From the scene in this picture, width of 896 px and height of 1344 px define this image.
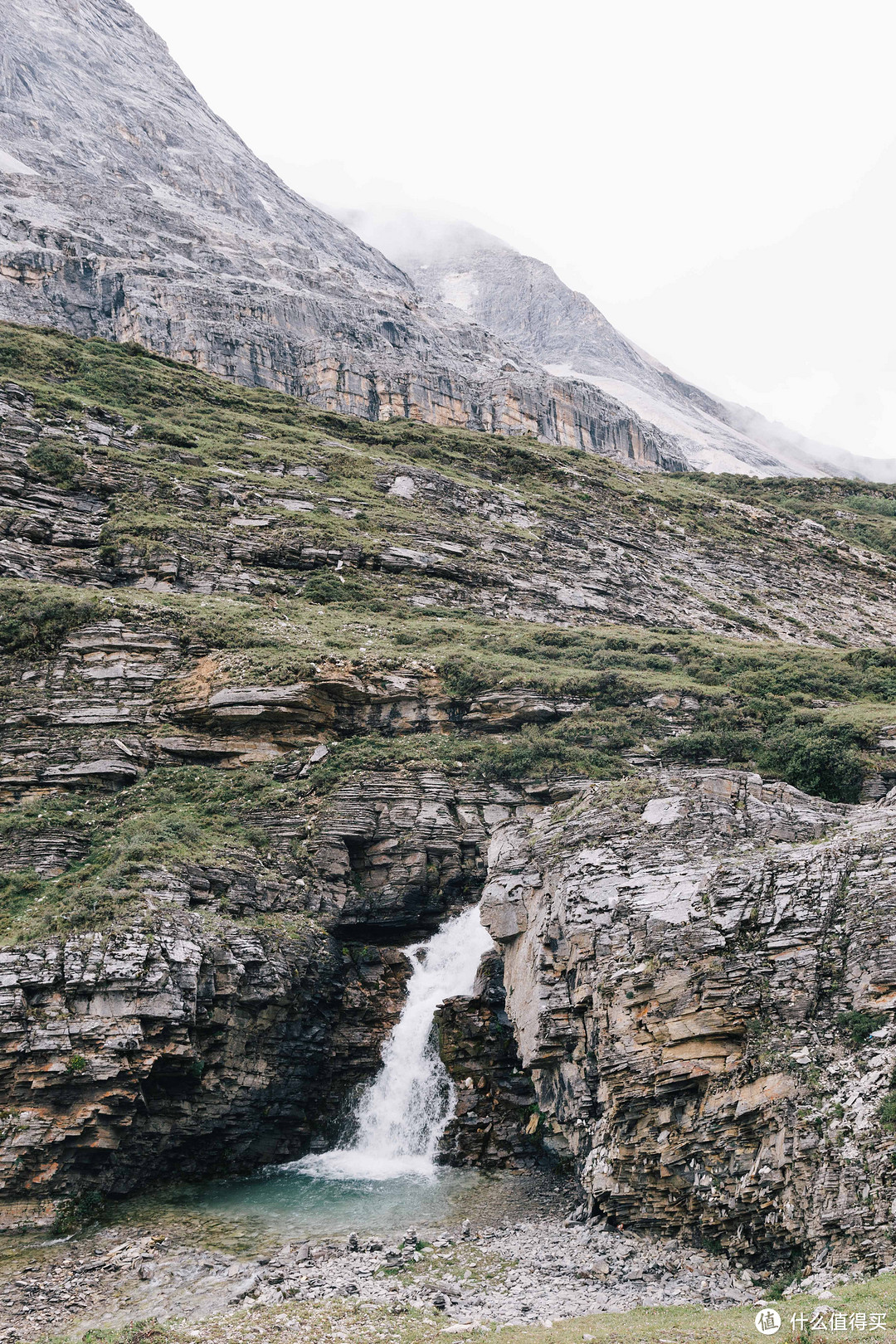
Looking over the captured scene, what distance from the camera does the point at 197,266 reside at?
94.4 m

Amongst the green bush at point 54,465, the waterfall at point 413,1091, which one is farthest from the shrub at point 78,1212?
the green bush at point 54,465

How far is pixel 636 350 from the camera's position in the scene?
624 ft

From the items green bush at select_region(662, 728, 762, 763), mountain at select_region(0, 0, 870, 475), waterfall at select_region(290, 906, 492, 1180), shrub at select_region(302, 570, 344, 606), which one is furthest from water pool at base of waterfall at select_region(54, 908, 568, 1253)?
mountain at select_region(0, 0, 870, 475)

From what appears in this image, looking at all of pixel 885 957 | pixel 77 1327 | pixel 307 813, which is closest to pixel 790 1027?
pixel 885 957

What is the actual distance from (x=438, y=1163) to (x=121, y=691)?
837 inches

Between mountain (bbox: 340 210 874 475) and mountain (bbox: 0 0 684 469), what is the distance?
3693cm

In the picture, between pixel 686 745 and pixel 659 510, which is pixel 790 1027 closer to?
pixel 686 745

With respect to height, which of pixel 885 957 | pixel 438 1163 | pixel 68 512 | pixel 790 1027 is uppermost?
pixel 68 512

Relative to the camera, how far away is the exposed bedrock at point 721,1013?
53.3ft

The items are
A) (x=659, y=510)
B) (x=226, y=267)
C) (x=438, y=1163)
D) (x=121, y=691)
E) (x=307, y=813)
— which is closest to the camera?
(x=438, y=1163)

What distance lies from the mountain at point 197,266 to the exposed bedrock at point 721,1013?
237ft

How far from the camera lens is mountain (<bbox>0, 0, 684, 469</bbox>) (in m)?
85.6

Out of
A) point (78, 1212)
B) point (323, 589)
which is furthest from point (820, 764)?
point (78, 1212)

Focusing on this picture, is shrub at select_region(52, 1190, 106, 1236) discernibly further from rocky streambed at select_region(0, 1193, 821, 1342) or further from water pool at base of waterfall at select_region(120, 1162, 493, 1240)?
water pool at base of waterfall at select_region(120, 1162, 493, 1240)
